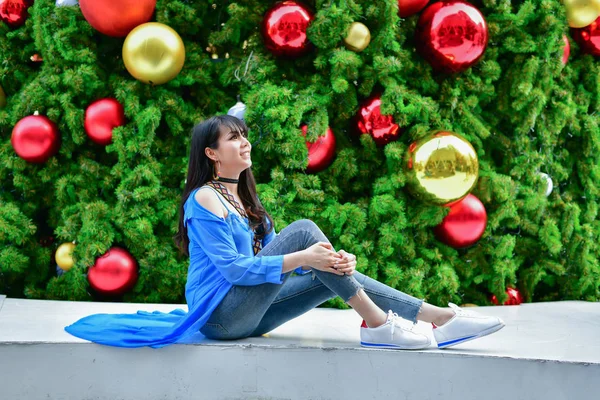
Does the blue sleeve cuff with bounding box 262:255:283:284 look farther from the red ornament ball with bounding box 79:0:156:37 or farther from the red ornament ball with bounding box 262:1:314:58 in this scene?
the red ornament ball with bounding box 79:0:156:37

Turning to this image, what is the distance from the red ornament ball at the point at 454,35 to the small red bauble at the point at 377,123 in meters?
0.41

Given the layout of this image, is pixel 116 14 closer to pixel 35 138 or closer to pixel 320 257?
pixel 35 138

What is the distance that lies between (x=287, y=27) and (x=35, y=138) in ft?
5.02

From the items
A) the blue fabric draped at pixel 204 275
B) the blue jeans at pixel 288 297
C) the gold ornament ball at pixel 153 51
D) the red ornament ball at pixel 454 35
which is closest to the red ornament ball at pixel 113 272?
the gold ornament ball at pixel 153 51

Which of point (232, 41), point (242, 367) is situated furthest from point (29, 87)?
point (242, 367)

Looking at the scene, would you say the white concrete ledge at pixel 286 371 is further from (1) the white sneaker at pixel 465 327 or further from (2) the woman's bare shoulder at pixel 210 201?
(2) the woman's bare shoulder at pixel 210 201

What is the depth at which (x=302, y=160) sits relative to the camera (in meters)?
3.55

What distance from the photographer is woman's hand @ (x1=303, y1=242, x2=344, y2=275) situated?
2.25 metres

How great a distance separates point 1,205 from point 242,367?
2.17m

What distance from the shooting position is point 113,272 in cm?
363

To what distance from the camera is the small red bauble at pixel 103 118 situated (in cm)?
367

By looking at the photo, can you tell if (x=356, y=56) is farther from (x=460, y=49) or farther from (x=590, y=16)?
(x=590, y=16)

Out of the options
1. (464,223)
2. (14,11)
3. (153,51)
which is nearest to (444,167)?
(464,223)

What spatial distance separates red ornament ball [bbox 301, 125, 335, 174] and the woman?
103 centimetres
